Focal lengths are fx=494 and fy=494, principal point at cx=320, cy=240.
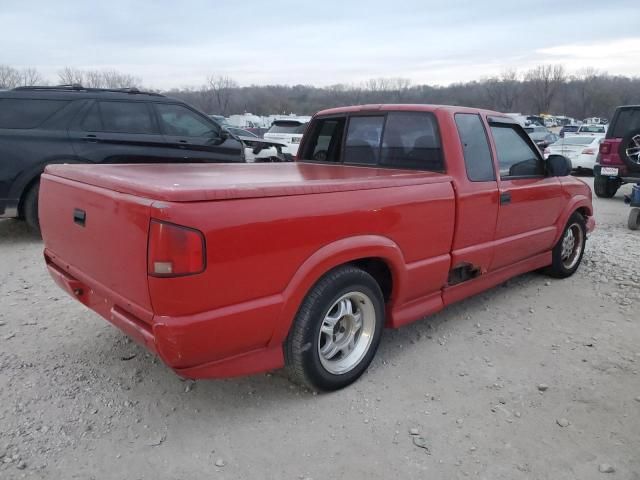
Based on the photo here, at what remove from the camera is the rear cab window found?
3697 millimetres

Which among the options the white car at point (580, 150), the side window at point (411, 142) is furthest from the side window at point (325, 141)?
the white car at point (580, 150)

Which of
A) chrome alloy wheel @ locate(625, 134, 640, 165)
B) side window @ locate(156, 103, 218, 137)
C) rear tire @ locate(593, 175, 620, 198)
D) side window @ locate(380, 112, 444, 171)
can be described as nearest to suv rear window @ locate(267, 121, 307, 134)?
side window @ locate(156, 103, 218, 137)

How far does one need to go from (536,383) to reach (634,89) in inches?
4242

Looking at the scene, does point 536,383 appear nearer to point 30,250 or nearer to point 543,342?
point 543,342

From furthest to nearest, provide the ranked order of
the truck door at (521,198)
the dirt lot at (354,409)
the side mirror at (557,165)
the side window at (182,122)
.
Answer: the side window at (182,122) → the side mirror at (557,165) → the truck door at (521,198) → the dirt lot at (354,409)

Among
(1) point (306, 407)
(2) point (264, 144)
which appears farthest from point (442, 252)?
(2) point (264, 144)

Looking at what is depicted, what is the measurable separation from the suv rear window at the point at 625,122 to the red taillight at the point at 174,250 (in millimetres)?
10111

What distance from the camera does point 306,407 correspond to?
289cm

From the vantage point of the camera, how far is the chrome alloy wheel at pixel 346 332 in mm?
2992

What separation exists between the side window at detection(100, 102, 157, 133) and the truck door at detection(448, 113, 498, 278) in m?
4.95

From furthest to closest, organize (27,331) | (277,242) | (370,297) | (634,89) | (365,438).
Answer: (634,89), (27,331), (370,297), (365,438), (277,242)

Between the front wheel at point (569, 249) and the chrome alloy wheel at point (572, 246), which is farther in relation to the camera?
the chrome alloy wheel at point (572, 246)

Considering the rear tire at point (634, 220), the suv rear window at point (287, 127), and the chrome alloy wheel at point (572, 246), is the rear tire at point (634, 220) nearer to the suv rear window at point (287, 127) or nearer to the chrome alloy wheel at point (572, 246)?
the chrome alloy wheel at point (572, 246)

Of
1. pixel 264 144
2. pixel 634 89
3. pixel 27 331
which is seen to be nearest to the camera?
pixel 27 331
